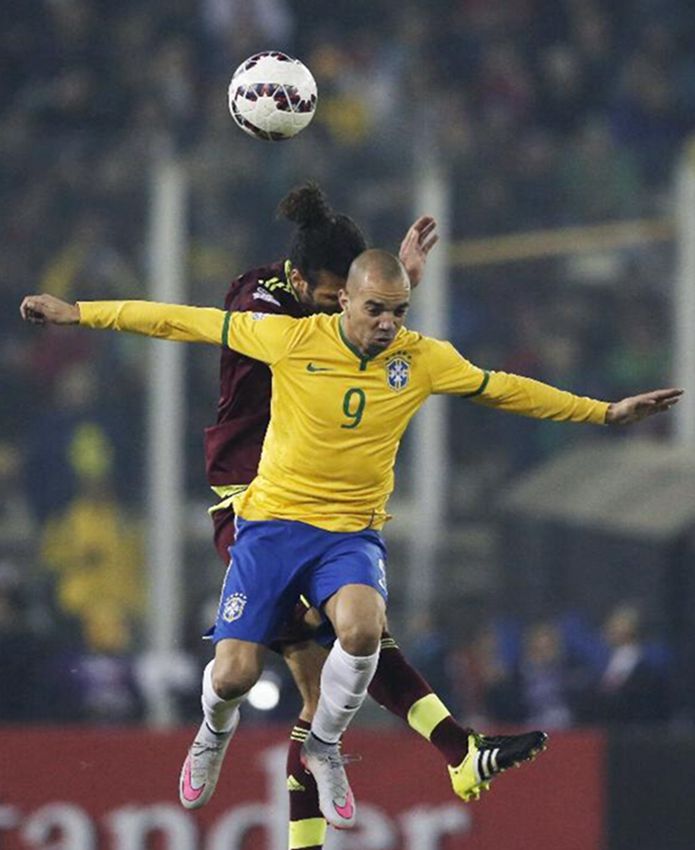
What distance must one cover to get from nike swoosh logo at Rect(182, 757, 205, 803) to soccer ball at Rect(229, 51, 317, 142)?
2206 mm

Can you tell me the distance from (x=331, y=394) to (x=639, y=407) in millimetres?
1004

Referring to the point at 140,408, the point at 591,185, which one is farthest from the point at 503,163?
the point at 140,408

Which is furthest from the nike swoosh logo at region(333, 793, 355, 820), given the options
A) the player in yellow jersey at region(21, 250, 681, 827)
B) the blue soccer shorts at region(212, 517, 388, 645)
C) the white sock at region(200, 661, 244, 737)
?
the blue soccer shorts at region(212, 517, 388, 645)

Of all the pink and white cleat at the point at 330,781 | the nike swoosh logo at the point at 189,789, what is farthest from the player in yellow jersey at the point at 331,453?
the nike swoosh logo at the point at 189,789

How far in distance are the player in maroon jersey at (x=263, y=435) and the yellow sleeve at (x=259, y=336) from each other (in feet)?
1.06

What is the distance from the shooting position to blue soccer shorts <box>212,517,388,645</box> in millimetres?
8422

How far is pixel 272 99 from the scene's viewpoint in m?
8.68

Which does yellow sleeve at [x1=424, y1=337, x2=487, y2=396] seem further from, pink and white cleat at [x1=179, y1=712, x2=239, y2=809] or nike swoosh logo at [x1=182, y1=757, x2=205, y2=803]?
nike swoosh logo at [x1=182, y1=757, x2=205, y2=803]

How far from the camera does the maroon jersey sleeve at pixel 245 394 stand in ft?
28.7

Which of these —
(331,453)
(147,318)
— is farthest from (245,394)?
(147,318)

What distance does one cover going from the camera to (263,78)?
871 cm

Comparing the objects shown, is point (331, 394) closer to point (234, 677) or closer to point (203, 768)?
point (234, 677)

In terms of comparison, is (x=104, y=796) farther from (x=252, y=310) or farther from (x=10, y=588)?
(x=252, y=310)

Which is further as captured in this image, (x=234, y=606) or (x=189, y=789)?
(x=189, y=789)
